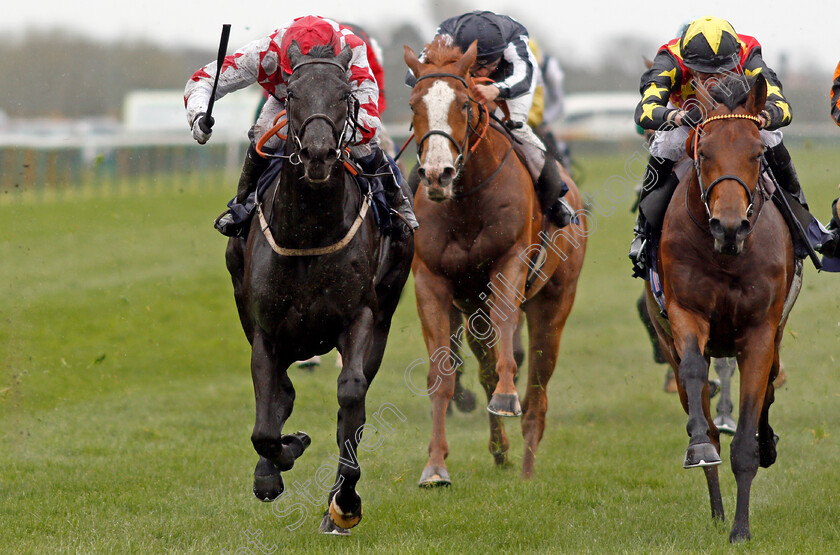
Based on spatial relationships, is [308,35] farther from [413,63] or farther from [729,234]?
[729,234]

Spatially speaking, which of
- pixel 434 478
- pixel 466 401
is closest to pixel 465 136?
pixel 434 478

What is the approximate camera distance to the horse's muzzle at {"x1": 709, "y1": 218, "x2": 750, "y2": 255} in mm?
4945

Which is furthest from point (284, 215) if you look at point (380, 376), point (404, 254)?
point (380, 376)

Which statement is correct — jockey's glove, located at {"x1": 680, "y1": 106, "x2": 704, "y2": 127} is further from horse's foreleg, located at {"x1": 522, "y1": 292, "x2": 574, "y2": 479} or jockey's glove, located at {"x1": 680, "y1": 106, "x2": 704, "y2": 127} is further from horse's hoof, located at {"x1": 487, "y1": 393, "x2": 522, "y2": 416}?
horse's foreleg, located at {"x1": 522, "y1": 292, "x2": 574, "y2": 479}

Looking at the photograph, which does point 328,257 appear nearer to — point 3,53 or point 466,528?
point 466,528

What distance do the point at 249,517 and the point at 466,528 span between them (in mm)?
1221

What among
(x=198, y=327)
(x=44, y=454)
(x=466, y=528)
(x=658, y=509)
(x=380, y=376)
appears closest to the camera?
(x=466, y=528)

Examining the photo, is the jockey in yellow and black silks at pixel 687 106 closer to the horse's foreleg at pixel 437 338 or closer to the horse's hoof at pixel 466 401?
the horse's foreleg at pixel 437 338

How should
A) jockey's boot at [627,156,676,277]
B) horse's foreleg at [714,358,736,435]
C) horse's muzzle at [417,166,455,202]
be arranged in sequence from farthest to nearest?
horse's foreleg at [714,358,736,435] → horse's muzzle at [417,166,455,202] → jockey's boot at [627,156,676,277]

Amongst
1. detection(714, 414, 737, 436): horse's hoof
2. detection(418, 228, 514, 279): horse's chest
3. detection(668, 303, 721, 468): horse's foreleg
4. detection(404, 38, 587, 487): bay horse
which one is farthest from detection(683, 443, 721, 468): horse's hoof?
detection(714, 414, 737, 436): horse's hoof

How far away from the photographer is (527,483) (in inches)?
263

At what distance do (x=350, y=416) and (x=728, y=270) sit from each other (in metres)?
2.04

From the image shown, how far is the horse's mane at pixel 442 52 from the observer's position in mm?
6617

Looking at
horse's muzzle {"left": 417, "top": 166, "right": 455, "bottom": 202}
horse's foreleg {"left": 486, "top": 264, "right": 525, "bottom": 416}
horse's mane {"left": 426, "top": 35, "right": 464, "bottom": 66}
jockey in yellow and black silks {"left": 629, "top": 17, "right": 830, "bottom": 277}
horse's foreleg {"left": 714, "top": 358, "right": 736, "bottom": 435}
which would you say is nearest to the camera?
jockey in yellow and black silks {"left": 629, "top": 17, "right": 830, "bottom": 277}
